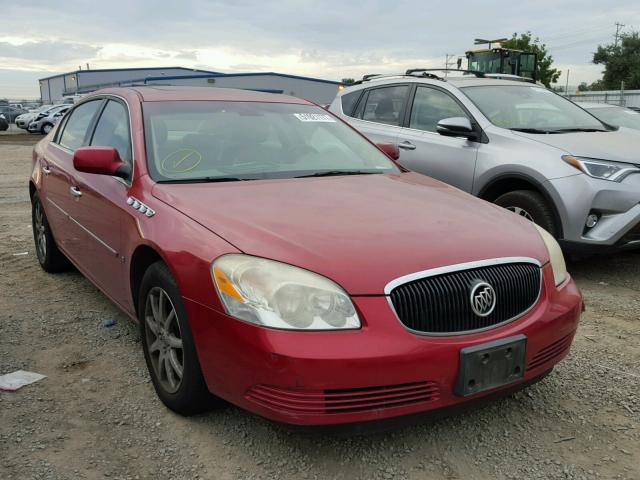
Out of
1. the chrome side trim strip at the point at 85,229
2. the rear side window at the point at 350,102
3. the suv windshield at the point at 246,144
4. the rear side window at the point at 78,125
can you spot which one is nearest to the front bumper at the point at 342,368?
the suv windshield at the point at 246,144

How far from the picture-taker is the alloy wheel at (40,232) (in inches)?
199

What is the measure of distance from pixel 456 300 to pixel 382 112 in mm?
4644

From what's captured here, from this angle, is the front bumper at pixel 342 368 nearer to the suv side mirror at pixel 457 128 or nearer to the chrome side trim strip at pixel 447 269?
the chrome side trim strip at pixel 447 269

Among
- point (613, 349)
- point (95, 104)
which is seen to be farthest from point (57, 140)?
point (613, 349)

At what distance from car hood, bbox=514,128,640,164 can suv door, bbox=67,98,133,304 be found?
335cm

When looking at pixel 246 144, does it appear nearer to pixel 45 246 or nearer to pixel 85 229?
pixel 85 229

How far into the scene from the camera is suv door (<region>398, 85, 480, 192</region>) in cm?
552

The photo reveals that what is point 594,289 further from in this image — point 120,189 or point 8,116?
point 8,116

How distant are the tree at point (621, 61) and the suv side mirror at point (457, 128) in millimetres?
59236

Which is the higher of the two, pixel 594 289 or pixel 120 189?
pixel 120 189

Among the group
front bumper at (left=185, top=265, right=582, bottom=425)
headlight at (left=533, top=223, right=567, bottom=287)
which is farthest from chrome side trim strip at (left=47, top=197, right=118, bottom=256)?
headlight at (left=533, top=223, right=567, bottom=287)

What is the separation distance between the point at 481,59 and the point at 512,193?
14337 mm

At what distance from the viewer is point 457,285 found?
7.54 feet

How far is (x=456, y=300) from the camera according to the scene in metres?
2.28
